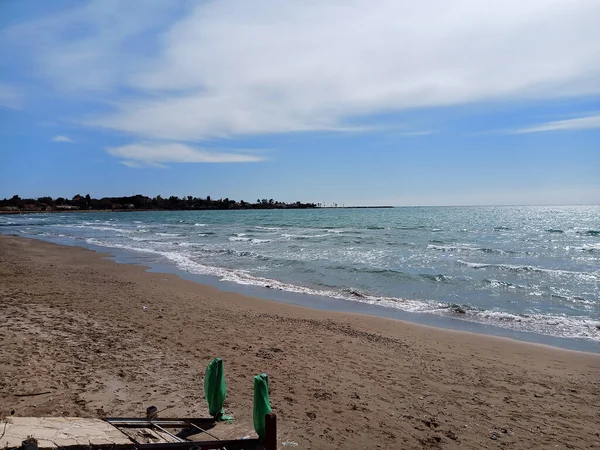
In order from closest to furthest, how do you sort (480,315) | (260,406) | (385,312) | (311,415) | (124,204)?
(260,406)
(311,415)
(480,315)
(385,312)
(124,204)

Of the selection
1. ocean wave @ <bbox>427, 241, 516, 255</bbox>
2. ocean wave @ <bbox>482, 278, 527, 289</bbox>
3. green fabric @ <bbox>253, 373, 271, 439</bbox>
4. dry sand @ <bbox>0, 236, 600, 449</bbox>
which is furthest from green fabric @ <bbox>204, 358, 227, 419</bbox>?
ocean wave @ <bbox>427, 241, 516, 255</bbox>

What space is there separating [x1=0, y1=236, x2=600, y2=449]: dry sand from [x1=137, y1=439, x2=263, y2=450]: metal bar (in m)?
0.64

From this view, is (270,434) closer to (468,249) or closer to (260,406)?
(260,406)

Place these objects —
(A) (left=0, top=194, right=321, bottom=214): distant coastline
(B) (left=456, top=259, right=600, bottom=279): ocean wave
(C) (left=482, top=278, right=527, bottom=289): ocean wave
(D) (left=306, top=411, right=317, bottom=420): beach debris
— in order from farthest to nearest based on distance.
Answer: (A) (left=0, top=194, right=321, bottom=214): distant coastline < (B) (left=456, top=259, right=600, bottom=279): ocean wave < (C) (left=482, top=278, right=527, bottom=289): ocean wave < (D) (left=306, top=411, right=317, bottom=420): beach debris

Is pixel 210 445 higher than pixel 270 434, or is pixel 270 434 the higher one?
pixel 270 434

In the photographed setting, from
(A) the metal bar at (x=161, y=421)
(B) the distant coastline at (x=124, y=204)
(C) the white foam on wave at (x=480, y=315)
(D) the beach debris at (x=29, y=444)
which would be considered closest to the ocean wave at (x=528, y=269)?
(C) the white foam on wave at (x=480, y=315)

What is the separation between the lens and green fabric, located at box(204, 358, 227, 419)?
4777 millimetres

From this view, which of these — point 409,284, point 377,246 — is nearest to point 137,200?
point 377,246

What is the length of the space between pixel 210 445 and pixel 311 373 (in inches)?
110

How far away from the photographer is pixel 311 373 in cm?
653

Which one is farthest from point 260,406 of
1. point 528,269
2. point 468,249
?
point 468,249

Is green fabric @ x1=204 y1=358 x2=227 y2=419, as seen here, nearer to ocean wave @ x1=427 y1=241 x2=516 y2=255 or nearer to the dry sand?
the dry sand

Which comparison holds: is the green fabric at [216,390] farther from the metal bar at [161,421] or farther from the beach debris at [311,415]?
the beach debris at [311,415]

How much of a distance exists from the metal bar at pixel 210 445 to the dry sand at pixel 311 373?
639mm
